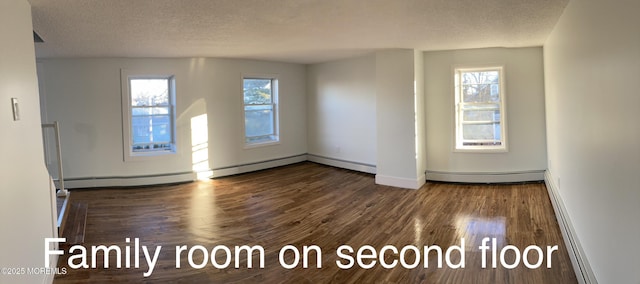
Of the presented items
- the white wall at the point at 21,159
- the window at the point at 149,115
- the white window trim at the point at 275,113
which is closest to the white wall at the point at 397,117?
the white window trim at the point at 275,113

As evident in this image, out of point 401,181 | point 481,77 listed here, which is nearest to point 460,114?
point 481,77

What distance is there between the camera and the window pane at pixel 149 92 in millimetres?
5871

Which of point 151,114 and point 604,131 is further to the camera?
point 151,114

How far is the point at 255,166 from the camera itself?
22.4 feet

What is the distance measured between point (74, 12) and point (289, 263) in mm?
2633

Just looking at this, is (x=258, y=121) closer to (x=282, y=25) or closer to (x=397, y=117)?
(x=397, y=117)

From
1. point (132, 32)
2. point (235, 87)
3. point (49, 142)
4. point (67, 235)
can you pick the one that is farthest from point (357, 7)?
point (49, 142)

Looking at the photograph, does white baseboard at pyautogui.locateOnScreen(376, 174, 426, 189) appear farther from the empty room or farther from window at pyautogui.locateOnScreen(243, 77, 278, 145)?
window at pyautogui.locateOnScreen(243, 77, 278, 145)

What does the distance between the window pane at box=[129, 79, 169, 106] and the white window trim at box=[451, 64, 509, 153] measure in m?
4.61

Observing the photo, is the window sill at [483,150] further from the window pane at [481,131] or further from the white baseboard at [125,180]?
the white baseboard at [125,180]

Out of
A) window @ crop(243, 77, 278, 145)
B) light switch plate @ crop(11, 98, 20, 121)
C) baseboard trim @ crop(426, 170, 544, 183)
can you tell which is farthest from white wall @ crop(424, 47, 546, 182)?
light switch plate @ crop(11, 98, 20, 121)

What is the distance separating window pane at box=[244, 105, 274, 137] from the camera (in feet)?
22.5

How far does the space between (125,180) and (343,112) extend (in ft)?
12.6

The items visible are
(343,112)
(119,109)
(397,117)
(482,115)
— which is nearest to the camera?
(397,117)
